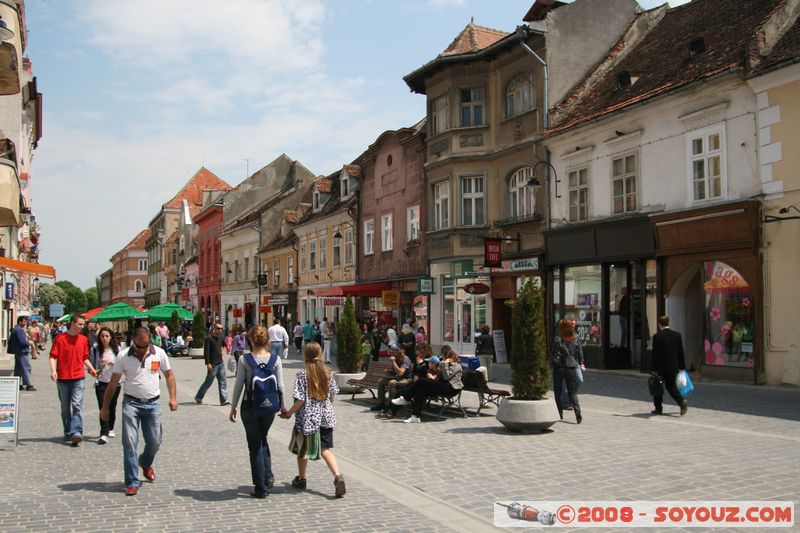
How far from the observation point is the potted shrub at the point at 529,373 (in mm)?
11438

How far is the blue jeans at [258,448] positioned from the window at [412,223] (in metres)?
24.1

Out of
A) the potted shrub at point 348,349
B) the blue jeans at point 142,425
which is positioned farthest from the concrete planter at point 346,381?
the blue jeans at point 142,425

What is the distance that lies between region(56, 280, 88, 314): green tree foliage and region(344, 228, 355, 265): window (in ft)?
469

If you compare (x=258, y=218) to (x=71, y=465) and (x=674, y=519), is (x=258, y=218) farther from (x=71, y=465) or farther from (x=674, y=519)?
(x=674, y=519)

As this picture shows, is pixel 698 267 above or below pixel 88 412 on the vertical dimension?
above

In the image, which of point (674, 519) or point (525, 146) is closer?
point (674, 519)

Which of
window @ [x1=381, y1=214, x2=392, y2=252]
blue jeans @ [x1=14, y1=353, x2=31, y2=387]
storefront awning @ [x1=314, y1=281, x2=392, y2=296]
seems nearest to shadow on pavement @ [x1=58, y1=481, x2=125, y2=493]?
blue jeans @ [x1=14, y1=353, x2=31, y2=387]

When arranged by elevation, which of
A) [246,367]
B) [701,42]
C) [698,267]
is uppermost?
[701,42]

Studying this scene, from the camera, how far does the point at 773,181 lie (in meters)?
17.3

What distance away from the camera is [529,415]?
11.4 metres

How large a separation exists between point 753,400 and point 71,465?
39.3ft

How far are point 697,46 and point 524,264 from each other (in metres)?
8.20

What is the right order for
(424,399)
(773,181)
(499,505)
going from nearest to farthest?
(499,505) → (424,399) → (773,181)

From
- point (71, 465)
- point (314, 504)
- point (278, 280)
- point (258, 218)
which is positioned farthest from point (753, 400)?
point (258, 218)
